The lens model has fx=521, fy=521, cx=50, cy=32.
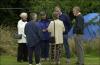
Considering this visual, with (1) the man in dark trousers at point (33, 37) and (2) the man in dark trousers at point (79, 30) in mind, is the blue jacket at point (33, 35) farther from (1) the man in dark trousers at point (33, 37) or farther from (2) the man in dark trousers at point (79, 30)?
(2) the man in dark trousers at point (79, 30)

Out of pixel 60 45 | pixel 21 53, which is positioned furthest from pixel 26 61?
pixel 60 45

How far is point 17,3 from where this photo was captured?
30266 millimetres

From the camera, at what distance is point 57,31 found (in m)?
16.3

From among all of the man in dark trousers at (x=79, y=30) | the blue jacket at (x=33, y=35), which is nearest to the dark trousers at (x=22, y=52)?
the blue jacket at (x=33, y=35)

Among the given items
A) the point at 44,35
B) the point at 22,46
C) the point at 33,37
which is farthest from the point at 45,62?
the point at 33,37

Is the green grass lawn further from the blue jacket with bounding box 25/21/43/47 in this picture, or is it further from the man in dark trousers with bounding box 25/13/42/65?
Answer: the blue jacket with bounding box 25/21/43/47

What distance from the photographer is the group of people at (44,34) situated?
1584 centimetres

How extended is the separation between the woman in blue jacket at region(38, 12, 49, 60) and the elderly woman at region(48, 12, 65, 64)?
586mm

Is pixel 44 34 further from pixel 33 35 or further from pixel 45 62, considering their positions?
pixel 33 35

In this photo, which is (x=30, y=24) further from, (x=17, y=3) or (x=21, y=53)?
(x=17, y=3)

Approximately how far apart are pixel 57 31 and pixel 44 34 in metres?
0.89

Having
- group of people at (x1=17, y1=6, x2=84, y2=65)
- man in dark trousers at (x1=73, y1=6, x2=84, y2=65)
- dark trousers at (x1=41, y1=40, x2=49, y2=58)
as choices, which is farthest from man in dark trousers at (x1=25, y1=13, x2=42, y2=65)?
dark trousers at (x1=41, y1=40, x2=49, y2=58)

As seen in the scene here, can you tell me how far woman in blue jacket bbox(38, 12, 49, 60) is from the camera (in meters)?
17.0

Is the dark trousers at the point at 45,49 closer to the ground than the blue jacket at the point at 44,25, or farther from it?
closer to the ground
